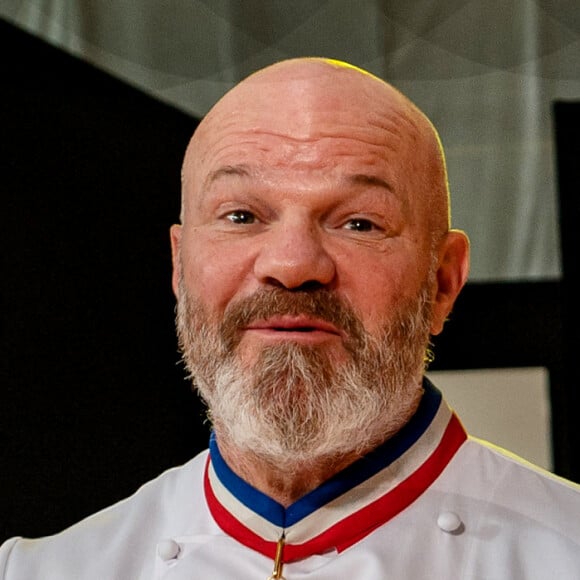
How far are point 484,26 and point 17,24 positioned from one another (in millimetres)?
673

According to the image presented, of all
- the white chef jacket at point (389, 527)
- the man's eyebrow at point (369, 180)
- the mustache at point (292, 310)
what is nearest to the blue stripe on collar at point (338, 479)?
the white chef jacket at point (389, 527)

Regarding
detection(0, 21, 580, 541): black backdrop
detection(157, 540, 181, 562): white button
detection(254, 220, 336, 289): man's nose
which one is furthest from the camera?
detection(0, 21, 580, 541): black backdrop

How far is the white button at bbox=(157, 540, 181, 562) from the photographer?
99 centimetres

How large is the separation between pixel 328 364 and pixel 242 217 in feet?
0.60

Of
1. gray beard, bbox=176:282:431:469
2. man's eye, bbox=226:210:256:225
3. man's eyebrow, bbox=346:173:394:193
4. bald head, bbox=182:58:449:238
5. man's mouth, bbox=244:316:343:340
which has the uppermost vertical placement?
bald head, bbox=182:58:449:238

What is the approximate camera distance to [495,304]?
1.26 meters

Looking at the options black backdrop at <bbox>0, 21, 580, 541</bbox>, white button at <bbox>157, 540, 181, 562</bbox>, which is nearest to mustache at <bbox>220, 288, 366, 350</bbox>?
white button at <bbox>157, 540, 181, 562</bbox>

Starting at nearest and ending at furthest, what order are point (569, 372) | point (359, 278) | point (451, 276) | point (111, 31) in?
point (359, 278), point (451, 276), point (569, 372), point (111, 31)

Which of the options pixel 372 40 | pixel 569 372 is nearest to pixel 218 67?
pixel 372 40

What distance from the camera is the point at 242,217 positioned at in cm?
96

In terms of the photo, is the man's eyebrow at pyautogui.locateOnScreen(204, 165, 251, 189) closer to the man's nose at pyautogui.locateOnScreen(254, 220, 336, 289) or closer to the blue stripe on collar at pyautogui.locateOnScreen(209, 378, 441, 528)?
the man's nose at pyautogui.locateOnScreen(254, 220, 336, 289)

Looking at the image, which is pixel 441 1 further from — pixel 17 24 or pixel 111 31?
pixel 17 24

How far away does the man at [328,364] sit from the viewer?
36.1 inches

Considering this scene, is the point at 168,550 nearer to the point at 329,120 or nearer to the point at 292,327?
the point at 292,327
